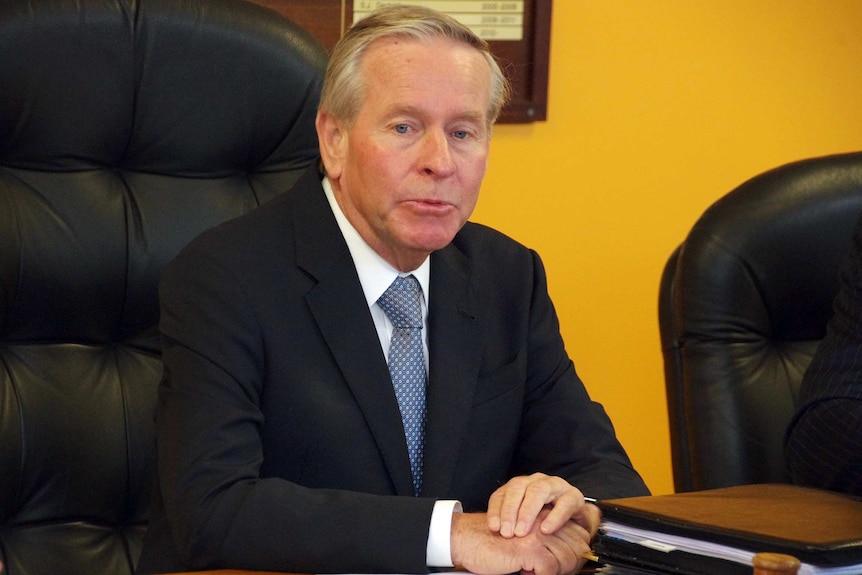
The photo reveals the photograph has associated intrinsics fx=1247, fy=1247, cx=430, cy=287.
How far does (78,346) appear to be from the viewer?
6.23ft

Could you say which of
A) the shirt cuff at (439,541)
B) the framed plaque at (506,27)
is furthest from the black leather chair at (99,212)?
the framed plaque at (506,27)

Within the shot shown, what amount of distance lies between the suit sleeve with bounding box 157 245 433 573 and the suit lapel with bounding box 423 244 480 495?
248 mm

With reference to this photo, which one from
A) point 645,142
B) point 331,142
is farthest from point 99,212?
point 645,142

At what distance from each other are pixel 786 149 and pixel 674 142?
300 millimetres

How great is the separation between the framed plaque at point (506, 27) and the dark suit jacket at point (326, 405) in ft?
3.25

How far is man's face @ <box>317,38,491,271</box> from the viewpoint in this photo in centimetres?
175

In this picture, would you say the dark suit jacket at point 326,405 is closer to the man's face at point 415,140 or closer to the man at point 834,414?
the man's face at point 415,140

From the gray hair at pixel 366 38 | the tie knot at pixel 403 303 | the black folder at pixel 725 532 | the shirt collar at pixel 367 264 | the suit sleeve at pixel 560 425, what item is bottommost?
the suit sleeve at pixel 560 425

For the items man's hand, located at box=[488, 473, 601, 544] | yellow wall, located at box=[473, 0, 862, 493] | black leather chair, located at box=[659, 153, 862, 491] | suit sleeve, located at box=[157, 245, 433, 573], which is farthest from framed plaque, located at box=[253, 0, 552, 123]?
man's hand, located at box=[488, 473, 601, 544]

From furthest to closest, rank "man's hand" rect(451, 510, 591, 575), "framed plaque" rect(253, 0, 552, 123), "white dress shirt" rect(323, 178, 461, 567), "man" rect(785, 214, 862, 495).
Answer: "framed plaque" rect(253, 0, 552, 123) → "white dress shirt" rect(323, 178, 461, 567) → "man" rect(785, 214, 862, 495) → "man's hand" rect(451, 510, 591, 575)

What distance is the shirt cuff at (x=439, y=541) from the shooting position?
1.44m

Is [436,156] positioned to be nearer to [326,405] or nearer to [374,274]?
[374,274]

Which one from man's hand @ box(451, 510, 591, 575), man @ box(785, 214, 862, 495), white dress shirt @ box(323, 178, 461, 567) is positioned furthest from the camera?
white dress shirt @ box(323, 178, 461, 567)

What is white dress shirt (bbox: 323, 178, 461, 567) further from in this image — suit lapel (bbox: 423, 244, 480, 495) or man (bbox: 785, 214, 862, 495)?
man (bbox: 785, 214, 862, 495)
